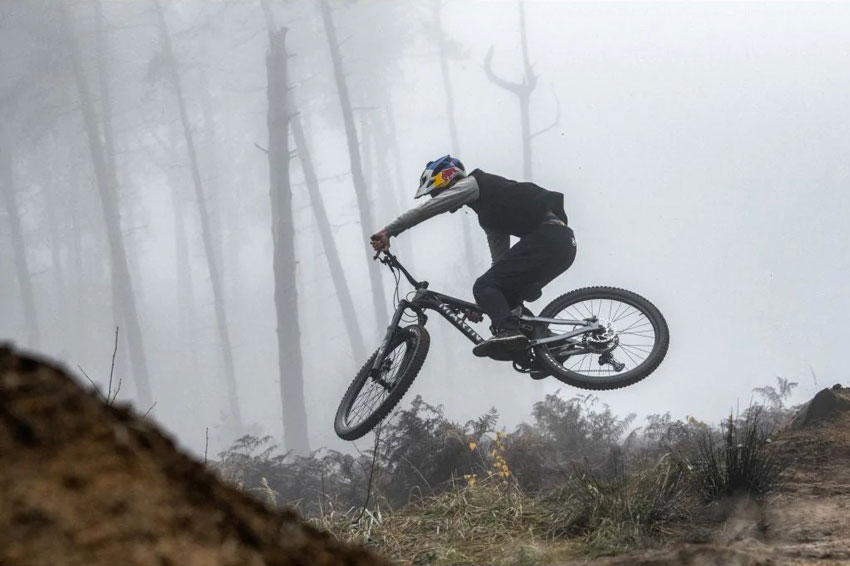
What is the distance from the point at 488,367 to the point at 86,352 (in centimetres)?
1918

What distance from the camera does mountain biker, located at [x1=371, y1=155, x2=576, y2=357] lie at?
572 cm

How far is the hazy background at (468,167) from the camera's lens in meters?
27.9

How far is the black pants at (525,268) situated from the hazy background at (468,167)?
1.46m

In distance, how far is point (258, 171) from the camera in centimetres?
3259

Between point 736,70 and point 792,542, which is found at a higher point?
point 736,70

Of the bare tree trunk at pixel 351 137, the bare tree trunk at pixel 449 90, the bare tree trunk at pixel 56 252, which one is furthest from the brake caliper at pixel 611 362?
the bare tree trunk at pixel 56 252

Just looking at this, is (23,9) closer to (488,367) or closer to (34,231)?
(34,231)

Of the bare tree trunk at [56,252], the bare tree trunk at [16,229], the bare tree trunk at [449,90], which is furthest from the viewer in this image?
the bare tree trunk at [56,252]

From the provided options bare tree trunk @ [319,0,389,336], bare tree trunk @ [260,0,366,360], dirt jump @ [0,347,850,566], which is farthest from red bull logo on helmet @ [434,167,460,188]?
bare tree trunk @ [260,0,366,360]

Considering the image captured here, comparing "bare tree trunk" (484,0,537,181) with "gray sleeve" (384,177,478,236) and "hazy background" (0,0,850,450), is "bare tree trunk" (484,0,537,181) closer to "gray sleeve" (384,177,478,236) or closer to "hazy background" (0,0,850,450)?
"hazy background" (0,0,850,450)

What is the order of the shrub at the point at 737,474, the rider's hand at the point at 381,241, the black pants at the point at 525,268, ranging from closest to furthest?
the shrub at the point at 737,474 → the rider's hand at the point at 381,241 → the black pants at the point at 525,268

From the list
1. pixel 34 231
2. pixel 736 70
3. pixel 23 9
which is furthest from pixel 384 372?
pixel 736 70

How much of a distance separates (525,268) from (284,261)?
12.2m

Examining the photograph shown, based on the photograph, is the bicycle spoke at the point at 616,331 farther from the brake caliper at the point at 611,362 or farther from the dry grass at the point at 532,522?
the dry grass at the point at 532,522
